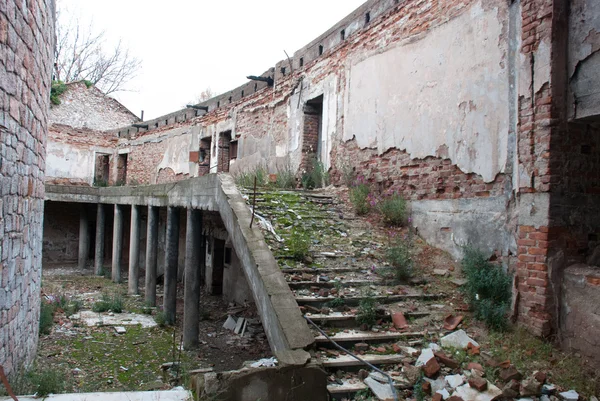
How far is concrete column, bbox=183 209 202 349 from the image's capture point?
23.8 ft

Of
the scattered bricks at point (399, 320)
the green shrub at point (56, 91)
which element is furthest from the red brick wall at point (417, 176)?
the green shrub at point (56, 91)

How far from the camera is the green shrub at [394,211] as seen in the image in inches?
271

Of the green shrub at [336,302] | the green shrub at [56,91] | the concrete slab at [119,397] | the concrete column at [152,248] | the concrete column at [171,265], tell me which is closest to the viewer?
the concrete slab at [119,397]

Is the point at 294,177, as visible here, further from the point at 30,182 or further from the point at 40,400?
the point at 40,400

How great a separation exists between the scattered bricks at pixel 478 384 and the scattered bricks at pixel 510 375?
0.22 m

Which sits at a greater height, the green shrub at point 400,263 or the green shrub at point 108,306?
the green shrub at point 400,263

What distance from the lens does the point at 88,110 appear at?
2211cm

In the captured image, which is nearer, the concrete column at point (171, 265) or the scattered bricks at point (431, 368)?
the scattered bricks at point (431, 368)

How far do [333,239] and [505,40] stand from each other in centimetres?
333

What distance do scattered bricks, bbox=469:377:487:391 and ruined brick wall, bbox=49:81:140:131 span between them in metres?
21.6

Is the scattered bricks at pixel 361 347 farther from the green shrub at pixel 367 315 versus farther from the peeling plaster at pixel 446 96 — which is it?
the peeling plaster at pixel 446 96

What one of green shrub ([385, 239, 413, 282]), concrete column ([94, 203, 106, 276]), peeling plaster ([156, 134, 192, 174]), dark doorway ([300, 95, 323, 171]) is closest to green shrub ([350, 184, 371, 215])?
green shrub ([385, 239, 413, 282])

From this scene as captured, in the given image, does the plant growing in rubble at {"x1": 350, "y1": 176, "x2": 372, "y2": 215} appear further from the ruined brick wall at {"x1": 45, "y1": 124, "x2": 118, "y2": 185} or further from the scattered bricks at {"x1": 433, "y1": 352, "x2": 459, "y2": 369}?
the ruined brick wall at {"x1": 45, "y1": 124, "x2": 118, "y2": 185}

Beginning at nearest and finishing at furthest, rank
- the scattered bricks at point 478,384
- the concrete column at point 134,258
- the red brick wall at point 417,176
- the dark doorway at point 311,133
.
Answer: the scattered bricks at point 478,384 < the red brick wall at point 417,176 < the dark doorway at point 311,133 < the concrete column at point 134,258
